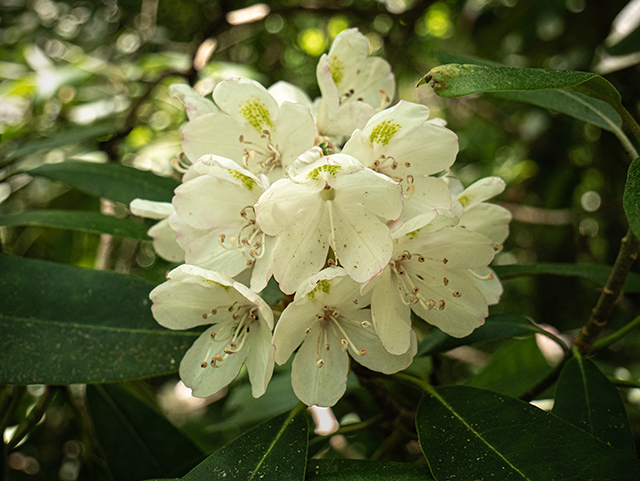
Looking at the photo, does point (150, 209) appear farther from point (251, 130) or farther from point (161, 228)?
point (251, 130)

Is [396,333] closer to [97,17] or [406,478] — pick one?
[406,478]

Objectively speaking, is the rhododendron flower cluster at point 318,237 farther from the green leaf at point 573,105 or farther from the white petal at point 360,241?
the green leaf at point 573,105

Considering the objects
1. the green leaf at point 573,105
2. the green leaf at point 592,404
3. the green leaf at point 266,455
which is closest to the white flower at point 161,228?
the green leaf at point 266,455

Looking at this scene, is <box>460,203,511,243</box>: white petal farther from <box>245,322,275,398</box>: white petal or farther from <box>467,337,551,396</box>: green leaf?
<box>467,337,551,396</box>: green leaf

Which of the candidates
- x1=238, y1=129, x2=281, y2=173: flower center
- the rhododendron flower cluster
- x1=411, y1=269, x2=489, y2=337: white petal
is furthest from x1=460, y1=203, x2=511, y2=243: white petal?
x1=238, y1=129, x2=281, y2=173: flower center

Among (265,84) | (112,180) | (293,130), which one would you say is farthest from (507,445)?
(265,84)

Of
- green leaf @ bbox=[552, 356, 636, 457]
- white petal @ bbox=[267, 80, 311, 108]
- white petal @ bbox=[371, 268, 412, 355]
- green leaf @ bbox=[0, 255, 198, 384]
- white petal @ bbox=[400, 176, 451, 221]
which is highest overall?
white petal @ bbox=[400, 176, 451, 221]
